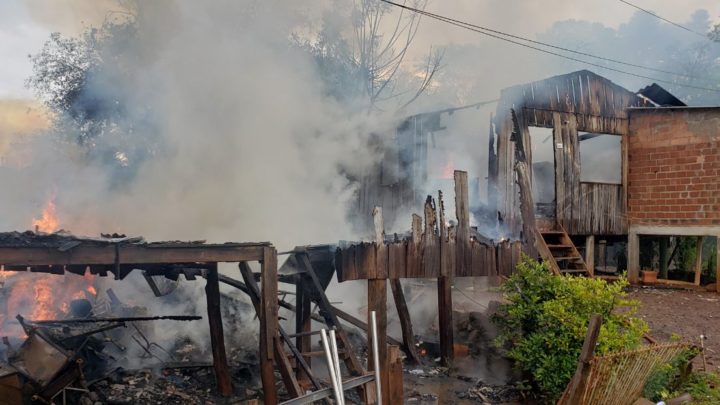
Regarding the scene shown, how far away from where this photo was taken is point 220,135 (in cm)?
1394

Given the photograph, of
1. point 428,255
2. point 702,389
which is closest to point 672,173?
point 702,389

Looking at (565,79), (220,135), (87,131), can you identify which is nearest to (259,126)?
(220,135)

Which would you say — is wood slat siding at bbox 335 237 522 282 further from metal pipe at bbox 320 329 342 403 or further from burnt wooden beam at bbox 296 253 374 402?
metal pipe at bbox 320 329 342 403

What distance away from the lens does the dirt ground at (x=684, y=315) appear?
9779 millimetres

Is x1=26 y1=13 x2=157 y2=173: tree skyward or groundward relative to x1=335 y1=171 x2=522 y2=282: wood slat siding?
skyward

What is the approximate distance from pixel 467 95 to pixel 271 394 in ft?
87.2

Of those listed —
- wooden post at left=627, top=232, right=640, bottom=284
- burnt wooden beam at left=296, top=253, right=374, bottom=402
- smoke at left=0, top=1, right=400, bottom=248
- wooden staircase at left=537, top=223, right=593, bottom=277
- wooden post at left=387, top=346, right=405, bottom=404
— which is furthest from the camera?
wooden post at left=627, top=232, right=640, bottom=284

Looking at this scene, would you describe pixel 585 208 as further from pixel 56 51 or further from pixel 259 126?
pixel 56 51

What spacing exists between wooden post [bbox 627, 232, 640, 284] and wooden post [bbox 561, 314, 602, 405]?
34.7 feet

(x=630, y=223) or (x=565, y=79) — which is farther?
(x=630, y=223)

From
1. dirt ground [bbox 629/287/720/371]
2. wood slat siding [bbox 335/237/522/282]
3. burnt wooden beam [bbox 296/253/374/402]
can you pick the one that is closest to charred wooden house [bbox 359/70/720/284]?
dirt ground [bbox 629/287/720/371]

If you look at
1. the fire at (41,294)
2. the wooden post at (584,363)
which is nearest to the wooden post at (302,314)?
the wooden post at (584,363)

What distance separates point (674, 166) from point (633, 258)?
287 centimetres

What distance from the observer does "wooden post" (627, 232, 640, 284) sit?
1498cm
